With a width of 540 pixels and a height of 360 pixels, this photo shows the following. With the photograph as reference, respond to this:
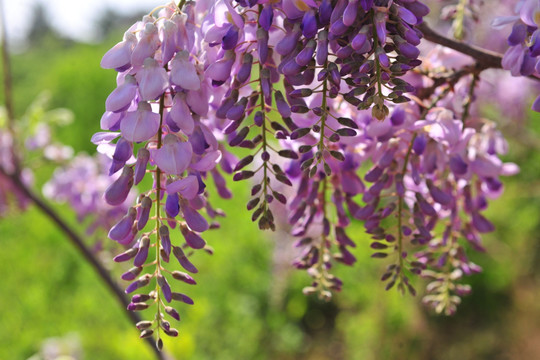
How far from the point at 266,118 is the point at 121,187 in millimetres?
201

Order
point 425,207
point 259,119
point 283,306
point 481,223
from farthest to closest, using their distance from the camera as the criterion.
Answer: point 283,306, point 481,223, point 425,207, point 259,119

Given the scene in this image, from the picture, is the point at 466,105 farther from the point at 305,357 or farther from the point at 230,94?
the point at 305,357

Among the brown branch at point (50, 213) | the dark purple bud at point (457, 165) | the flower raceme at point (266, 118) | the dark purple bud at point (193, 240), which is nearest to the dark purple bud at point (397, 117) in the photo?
the flower raceme at point (266, 118)

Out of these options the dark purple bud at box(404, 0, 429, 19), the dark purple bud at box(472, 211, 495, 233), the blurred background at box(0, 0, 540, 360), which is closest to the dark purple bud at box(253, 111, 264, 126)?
the dark purple bud at box(404, 0, 429, 19)

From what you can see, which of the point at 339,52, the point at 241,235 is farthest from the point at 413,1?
the point at 241,235

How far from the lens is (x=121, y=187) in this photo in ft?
2.22

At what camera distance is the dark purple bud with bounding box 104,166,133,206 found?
0.68 m

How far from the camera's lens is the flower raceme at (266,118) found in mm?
629

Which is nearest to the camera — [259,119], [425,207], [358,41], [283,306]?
[358,41]

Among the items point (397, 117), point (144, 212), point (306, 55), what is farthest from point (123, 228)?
point (397, 117)

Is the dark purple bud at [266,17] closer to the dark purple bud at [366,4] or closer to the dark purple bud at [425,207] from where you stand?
the dark purple bud at [366,4]

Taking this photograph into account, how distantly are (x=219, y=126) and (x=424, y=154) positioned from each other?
0.99 ft

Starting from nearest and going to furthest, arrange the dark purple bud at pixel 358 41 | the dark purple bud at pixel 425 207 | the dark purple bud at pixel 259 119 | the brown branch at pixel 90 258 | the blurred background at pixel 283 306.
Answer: the dark purple bud at pixel 358 41, the dark purple bud at pixel 259 119, the dark purple bud at pixel 425 207, the brown branch at pixel 90 258, the blurred background at pixel 283 306

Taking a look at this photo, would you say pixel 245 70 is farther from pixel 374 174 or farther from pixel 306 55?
pixel 374 174
